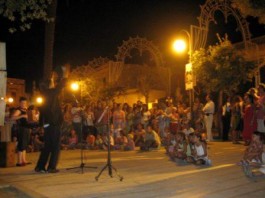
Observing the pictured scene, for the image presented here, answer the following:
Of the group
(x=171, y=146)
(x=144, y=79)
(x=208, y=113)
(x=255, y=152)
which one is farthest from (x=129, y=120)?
(x=144, y=79)

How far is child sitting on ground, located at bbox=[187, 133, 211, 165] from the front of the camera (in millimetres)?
8969

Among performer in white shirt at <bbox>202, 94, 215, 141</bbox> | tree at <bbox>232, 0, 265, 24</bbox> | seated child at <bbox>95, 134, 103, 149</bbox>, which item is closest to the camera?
tree at <bbox>232, 0, 265, 24</bbox>

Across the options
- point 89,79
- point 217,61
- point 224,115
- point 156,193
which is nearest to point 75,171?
point 156,193

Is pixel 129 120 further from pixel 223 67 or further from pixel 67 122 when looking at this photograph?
pixel 223 67

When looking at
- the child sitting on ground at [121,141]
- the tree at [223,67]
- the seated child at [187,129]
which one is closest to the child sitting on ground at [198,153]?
the seated child at [187,129]

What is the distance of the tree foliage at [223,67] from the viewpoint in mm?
16047

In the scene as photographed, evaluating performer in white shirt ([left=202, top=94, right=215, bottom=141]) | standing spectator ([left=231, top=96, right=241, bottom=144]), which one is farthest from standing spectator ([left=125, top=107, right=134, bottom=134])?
standing spectator ([left=231, top=96, right=241, bottom=144])

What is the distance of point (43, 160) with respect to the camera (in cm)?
866

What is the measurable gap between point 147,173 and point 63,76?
2.88 metres

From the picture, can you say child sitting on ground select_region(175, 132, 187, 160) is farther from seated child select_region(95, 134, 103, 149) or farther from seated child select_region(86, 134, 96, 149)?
seated child select_region(86, 134, 96, 149)

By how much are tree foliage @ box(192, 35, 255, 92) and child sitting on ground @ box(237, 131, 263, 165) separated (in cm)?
854

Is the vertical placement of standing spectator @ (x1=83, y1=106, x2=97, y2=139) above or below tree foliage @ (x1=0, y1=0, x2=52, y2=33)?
below

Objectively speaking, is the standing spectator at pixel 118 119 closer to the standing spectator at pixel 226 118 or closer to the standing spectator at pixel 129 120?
the standing spectator at pixel 129 120

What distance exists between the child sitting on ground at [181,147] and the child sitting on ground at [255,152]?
211 cm
